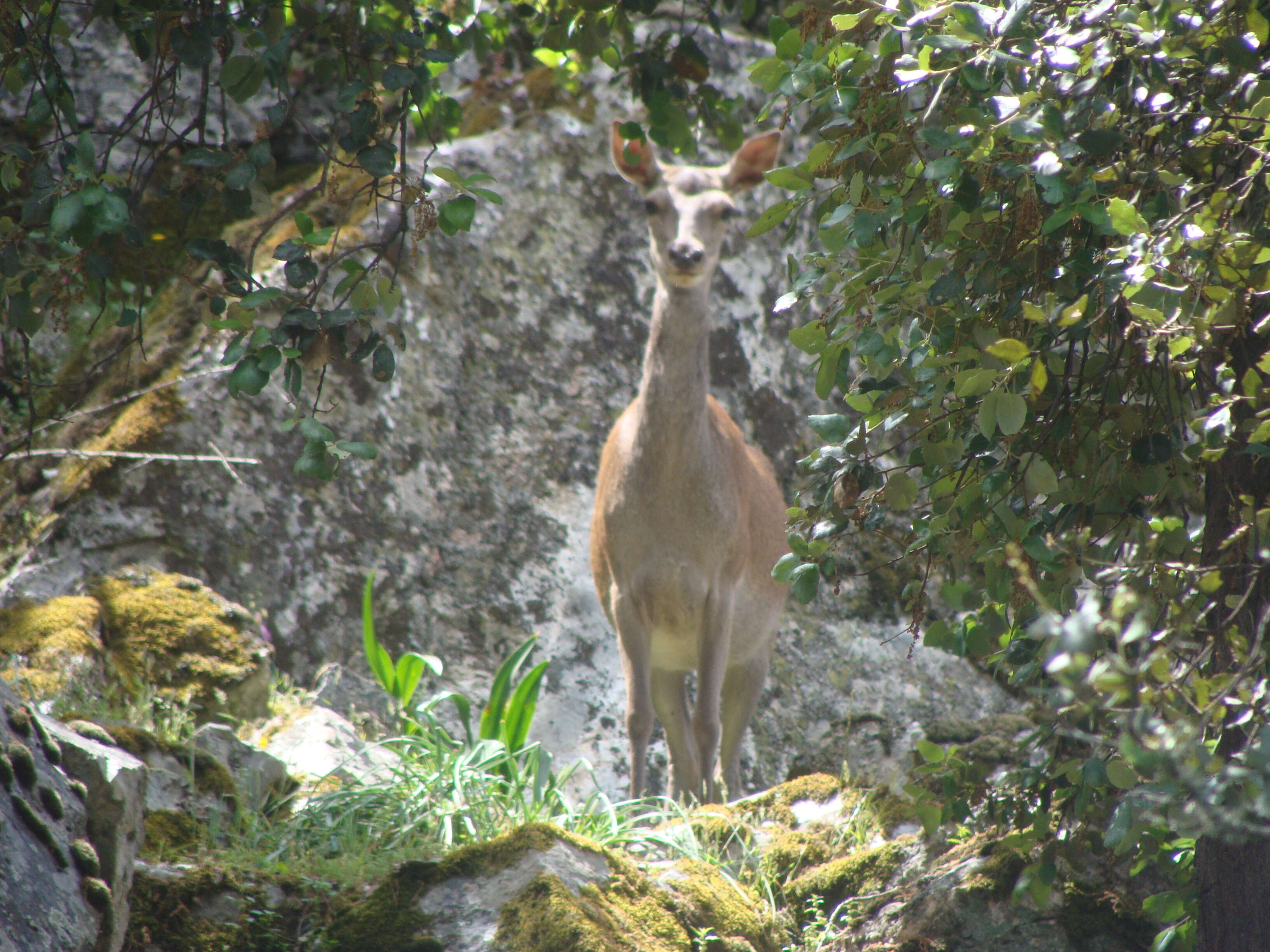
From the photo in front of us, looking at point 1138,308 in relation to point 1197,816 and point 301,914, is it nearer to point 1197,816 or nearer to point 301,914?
point 1197,816

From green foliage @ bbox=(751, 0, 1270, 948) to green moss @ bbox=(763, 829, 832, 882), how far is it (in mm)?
1225

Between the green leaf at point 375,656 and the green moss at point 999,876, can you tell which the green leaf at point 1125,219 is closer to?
the green moss at point 999,876

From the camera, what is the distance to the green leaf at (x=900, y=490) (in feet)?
7.51

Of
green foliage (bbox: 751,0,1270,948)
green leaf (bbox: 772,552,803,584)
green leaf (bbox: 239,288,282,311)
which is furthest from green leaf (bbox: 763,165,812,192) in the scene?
green leaf (bbox: 239,288,282,311)

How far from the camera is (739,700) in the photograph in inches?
235

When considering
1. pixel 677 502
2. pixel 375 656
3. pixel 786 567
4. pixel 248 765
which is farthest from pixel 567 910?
pixel 677 502

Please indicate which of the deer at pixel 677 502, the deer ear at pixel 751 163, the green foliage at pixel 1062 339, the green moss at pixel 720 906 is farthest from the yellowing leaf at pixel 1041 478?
the deer ear at pixel 751 163

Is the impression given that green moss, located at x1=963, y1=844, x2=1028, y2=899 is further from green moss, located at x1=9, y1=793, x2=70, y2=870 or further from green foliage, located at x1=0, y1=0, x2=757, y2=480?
green moss, located at x1=9, y1=793, x2=70, y2=870

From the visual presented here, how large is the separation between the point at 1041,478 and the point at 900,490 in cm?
32

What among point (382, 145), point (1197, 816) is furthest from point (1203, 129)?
point (382, 145)

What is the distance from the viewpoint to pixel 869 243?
2211 millimetres

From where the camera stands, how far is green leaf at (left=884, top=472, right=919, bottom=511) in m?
2.29

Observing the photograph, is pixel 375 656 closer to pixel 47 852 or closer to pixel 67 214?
pixel 47 852

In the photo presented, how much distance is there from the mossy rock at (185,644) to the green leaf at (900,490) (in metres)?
3.12
